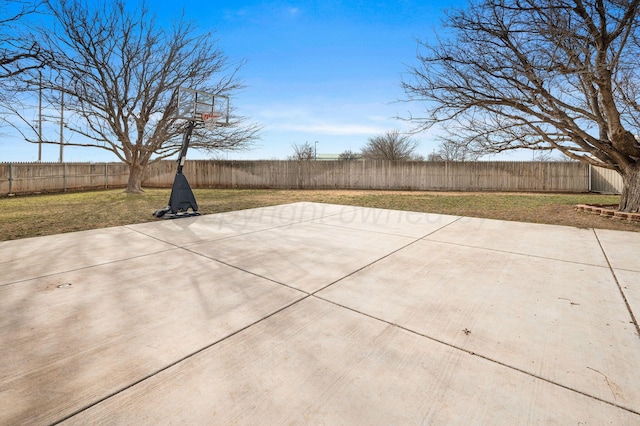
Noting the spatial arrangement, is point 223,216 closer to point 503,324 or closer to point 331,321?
point 331,321

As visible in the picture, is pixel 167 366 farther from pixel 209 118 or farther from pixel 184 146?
pixel 209 118

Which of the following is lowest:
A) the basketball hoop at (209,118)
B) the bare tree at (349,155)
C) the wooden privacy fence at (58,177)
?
the wooden privacy fence at (58,177)

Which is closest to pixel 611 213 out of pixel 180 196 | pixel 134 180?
pixel 180 196

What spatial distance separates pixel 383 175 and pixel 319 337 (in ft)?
48.2

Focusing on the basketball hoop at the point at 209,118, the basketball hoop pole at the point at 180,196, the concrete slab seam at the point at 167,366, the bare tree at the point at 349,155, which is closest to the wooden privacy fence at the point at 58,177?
the basketball hoop at the point at 209,118

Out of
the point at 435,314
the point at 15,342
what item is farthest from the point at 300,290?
the point at 15,342

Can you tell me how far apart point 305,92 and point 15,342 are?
588 inches

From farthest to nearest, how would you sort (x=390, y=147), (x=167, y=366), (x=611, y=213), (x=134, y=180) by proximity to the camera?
1. (x=390, y=147)
2. (x=134, y=180)
3. (x=611, y=213)
4. (x=167, y=366)

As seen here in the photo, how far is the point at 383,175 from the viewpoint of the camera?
52.0 ft

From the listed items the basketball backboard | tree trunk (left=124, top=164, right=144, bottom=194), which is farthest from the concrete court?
tree trunk (left=124, top=164, right=144, bottom=194)

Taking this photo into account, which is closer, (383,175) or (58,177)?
(58,177)

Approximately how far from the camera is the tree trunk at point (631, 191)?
6484mm

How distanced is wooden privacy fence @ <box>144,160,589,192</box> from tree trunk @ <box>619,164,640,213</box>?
27.6 ft

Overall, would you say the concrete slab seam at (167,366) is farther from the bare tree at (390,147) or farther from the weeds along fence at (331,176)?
the bare tree at (390,147)
